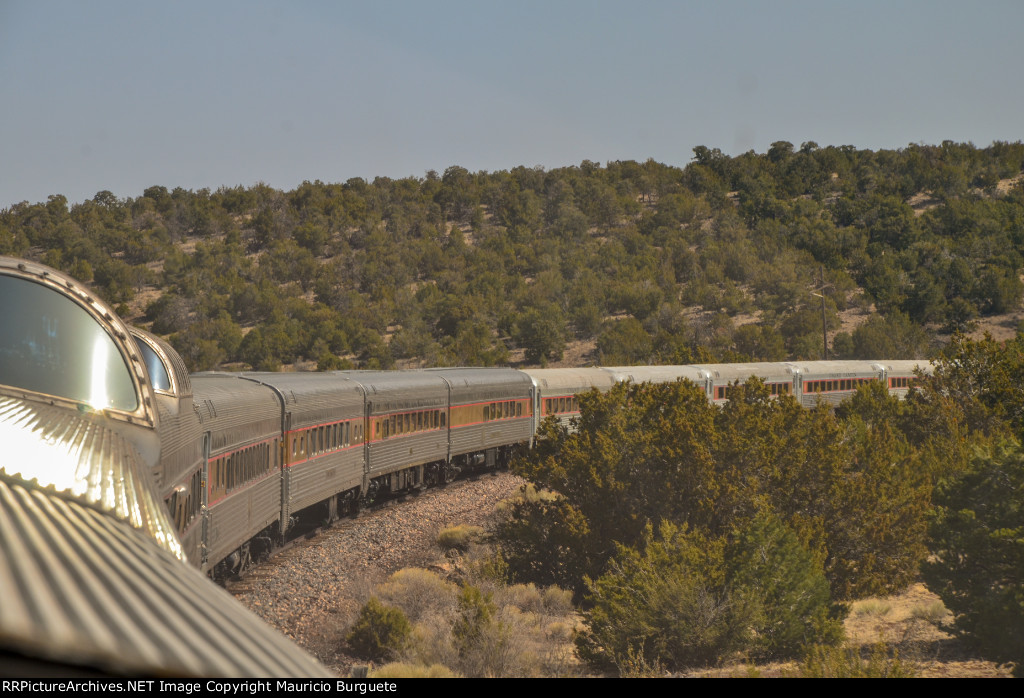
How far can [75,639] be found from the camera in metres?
1.35

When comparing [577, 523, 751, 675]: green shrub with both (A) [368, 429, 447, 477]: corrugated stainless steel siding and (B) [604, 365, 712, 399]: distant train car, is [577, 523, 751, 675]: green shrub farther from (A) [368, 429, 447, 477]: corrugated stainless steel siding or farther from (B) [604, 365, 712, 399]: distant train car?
(B) [604, 365, 712, 399]: distant train car

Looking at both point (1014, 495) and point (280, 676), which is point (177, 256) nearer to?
point (1014, 495)

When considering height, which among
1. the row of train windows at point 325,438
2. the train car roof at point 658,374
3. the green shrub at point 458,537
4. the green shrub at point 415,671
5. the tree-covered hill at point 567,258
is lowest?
the green shrub at point 458,537

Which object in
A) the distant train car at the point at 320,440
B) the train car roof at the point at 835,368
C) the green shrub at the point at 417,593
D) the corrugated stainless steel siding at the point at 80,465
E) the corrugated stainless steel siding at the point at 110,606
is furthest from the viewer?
the train car roof at the point at 835,368

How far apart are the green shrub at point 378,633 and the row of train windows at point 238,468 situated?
2.32 metres

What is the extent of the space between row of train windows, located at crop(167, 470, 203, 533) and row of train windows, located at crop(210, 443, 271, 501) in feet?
2.56

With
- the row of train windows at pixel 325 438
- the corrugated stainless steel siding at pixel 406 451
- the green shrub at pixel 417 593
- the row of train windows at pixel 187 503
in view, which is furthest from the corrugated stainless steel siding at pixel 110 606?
the corrugated stainless steel siding at pixel 406 451

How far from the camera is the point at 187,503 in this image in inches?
356

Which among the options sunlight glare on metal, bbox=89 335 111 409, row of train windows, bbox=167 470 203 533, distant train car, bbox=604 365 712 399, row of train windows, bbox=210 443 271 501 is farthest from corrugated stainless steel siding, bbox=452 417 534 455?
sunlight glare on metal, bbox=89 335 111 409

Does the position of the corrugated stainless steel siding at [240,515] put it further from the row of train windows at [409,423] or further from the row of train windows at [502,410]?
the row of train windows at [502,410]

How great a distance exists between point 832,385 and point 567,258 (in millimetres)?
41678

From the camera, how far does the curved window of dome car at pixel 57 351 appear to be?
5113 mm

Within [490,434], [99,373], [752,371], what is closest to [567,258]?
[752,371]

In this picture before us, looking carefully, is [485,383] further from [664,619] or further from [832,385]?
[832,385]
